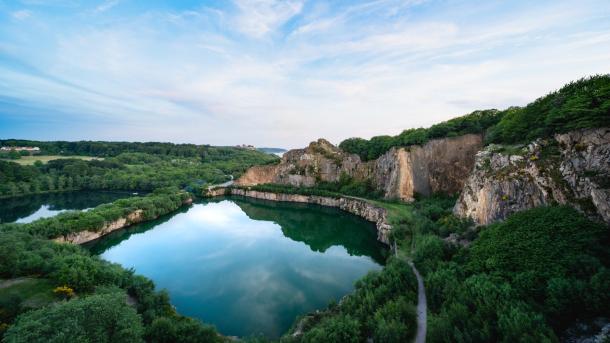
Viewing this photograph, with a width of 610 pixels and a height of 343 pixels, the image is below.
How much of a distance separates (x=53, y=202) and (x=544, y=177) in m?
81.7

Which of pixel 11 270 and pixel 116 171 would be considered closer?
pixel 11 270

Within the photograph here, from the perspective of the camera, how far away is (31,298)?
1416cm

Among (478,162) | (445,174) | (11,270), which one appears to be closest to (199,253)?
(11,270)

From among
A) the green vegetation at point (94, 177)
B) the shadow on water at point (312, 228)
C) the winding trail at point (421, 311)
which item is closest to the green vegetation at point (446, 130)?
the shadow on water at point (312, 228)

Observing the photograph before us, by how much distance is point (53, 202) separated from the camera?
5872cm

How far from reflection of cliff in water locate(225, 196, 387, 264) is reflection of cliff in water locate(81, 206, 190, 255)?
15.9 meters

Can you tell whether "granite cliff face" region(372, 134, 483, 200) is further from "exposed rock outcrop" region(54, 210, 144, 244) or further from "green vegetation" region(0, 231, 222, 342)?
"exposed rock outcrop" region(54, 210, 144, 244)

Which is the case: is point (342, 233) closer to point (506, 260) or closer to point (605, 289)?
point (506, 260)

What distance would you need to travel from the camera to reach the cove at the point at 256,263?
1950cm

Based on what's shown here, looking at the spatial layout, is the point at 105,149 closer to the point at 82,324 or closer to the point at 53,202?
the point at 53,202

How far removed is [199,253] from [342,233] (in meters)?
19.4

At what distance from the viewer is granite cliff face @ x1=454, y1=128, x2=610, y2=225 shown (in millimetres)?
14156

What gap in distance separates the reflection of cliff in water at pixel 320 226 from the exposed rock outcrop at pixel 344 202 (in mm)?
1171

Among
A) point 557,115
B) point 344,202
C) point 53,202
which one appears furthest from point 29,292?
point 53,202
